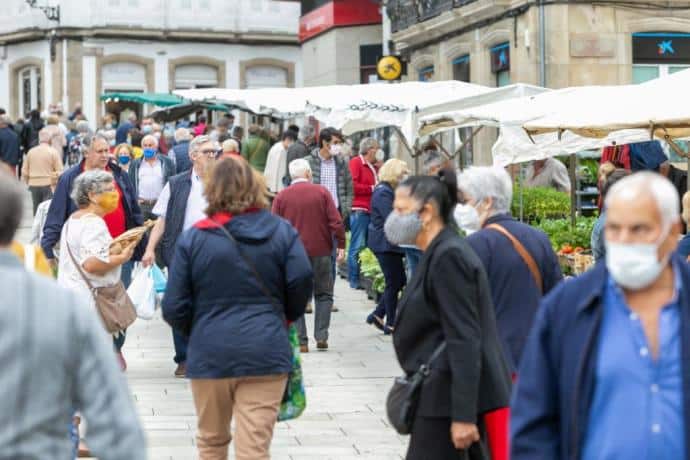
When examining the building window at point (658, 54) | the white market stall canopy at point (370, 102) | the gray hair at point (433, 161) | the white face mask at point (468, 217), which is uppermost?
the building window at point (658, 54)

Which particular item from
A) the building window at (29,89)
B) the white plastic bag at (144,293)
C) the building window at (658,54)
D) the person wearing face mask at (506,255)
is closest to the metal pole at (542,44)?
the building window at (658,54)

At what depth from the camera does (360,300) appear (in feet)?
59.0

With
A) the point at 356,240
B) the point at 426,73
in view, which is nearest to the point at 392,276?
the point at 356,240

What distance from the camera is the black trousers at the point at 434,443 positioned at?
5.91 meters

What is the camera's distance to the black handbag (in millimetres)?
5938

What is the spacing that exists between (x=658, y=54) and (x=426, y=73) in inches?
306

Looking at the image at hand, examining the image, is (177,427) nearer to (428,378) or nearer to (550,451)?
(428,378)

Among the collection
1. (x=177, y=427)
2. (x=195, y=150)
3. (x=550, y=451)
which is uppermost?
(x=195, y=150)

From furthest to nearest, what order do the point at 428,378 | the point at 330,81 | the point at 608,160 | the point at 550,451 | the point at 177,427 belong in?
the point at 330,81 < the point at 608,160 < the point at 177,427 < the point at 428,378 < the point at 550,451

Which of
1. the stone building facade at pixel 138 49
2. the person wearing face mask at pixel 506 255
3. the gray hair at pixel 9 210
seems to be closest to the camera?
the gray hair at pixel 9 210

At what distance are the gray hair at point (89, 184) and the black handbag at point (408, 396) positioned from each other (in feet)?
11.6

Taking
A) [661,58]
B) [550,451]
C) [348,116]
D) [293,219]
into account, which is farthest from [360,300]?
[550,451]

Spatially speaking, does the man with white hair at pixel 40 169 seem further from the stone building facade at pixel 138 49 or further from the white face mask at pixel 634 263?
the stone building facade at pixel 138 49

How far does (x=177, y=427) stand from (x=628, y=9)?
16985mm
